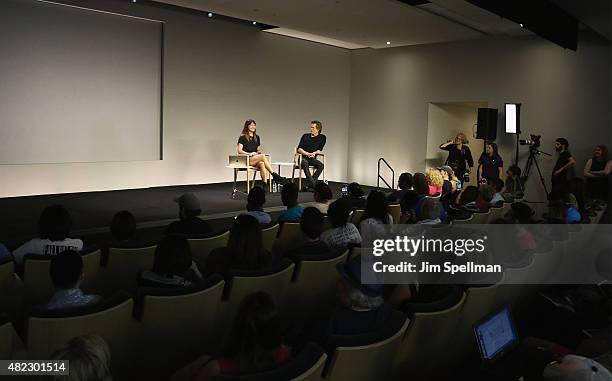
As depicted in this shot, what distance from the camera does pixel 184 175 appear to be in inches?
403

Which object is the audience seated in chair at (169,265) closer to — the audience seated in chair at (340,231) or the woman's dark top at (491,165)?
the audience seated in chair at (340,231)

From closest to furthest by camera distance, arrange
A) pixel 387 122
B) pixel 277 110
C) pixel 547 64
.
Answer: pixel 547 64, pixel 277 110, pixel 387 122

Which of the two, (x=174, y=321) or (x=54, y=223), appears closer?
(x=174, y=321)

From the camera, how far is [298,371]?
63.4 inches

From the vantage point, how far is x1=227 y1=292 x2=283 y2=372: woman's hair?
5.63ft

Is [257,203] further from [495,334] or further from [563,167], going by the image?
[563,167]

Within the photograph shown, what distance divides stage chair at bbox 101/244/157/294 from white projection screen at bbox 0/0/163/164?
5.69m

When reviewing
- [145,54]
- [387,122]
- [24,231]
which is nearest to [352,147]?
[387,122]

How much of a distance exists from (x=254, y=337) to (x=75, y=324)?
2.56 ft

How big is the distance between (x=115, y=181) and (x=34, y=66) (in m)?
2.27

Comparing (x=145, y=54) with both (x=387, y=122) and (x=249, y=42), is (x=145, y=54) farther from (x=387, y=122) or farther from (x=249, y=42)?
(x=387, y=122)

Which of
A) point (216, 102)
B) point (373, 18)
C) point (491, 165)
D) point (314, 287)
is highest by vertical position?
point (373, 18)

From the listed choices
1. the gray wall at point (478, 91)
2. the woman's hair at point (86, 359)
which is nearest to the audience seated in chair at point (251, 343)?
the woman's hair at point (86, 359)

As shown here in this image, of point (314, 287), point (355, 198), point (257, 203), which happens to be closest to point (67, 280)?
point (314, 287)
